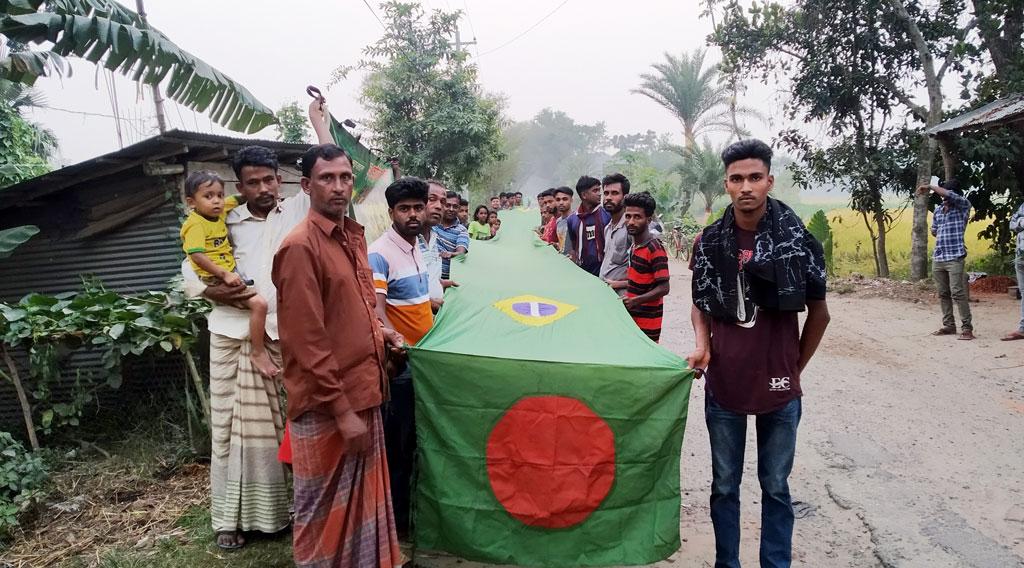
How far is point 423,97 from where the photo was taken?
13.8m

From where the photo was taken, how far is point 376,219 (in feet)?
20.8

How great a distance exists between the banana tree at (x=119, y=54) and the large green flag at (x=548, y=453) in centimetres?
295

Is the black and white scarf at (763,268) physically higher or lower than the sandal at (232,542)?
higher

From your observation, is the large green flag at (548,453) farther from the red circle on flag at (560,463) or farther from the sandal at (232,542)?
the sandal at (232,542)

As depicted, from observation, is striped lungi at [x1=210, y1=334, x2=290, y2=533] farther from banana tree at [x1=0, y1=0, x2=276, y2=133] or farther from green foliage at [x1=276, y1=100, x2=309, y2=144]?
Answer: green foliage at [x1=276, y1=100, x2=309, y2=144]

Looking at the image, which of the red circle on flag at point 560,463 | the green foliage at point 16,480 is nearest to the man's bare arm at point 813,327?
the red circle on flag at point 560,463

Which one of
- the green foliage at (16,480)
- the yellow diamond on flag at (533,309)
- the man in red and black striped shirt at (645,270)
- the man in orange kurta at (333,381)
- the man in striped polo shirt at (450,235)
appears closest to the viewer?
the man in orange kurta at (333,381)

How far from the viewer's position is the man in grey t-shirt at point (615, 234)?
4254mm

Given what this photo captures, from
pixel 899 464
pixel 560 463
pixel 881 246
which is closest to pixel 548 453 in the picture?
pixel 560 463

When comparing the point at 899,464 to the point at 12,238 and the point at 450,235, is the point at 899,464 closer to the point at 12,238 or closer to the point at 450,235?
the point at 450,235

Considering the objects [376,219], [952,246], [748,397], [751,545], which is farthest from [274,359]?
[952,246]

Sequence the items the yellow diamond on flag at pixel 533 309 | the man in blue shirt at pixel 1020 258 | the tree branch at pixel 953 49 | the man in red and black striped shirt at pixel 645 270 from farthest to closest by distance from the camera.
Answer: the tree branch at pixel 953 49 → the man in blue shirt at pixel 1020 258 → the man in red and black striped shirt at pixel 645 270 → the yellow diamond on flag at pixel 533 309

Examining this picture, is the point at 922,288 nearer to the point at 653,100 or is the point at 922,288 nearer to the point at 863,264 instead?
the point at 863,264

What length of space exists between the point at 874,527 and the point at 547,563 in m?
Answer: 1.63
